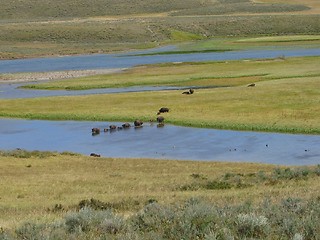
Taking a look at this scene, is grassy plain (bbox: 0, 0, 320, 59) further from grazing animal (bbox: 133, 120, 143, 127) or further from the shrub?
the shrub

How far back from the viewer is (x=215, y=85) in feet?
193

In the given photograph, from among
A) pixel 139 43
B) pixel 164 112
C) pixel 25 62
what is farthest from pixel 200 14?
pixel 164 112

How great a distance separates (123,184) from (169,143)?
41.2 ft

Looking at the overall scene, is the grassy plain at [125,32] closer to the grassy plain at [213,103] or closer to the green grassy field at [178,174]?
the green grassy field at [178,174]

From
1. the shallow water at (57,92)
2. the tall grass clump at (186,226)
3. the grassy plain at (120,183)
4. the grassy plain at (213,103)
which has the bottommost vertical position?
the shallow water at (57,92)

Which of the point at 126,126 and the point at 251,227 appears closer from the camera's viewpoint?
the point at 251,227

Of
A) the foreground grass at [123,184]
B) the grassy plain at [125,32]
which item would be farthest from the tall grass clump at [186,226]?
the grassy plain at [125,32]

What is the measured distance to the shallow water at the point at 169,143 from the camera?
101ft

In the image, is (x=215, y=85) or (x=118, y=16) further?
(x=118, y=16)

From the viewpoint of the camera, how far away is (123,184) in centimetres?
2230

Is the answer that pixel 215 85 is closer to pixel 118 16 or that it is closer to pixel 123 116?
pixel 123 116

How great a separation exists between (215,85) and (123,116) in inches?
695

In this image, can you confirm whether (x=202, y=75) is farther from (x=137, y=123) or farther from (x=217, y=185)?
(x=217, y=185)

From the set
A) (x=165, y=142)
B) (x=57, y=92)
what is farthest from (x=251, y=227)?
(x=57, y=92)
